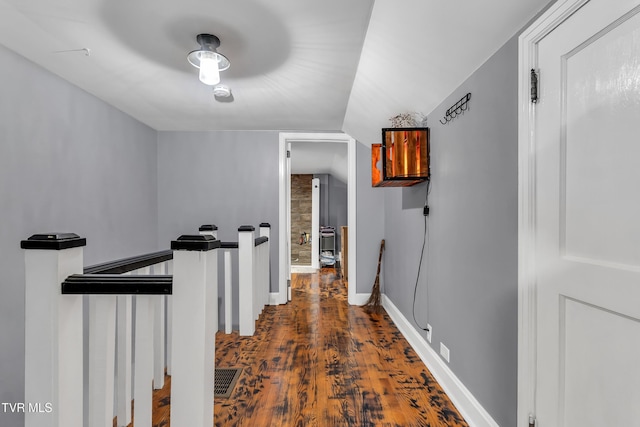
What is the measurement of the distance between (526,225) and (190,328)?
51.4 inches

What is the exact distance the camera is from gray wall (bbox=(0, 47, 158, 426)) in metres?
1.84

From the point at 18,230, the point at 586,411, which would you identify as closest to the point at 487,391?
the point at 586,411

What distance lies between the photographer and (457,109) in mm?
1916

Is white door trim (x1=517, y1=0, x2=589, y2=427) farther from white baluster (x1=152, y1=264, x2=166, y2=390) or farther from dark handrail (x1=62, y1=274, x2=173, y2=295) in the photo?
white baluster (x1=152, y1=264, x2=166, y2=390)

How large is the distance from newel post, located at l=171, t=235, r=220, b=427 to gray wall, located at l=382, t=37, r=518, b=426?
1239mm

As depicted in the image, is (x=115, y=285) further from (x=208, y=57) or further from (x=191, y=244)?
(x=208, y=57)

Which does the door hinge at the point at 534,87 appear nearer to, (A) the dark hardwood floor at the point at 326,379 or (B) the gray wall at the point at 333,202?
(A) the dark hardwood floor at the point at 326,379

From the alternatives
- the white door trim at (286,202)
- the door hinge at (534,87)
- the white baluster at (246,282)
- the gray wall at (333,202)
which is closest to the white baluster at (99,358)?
the door hinge at (534,87)

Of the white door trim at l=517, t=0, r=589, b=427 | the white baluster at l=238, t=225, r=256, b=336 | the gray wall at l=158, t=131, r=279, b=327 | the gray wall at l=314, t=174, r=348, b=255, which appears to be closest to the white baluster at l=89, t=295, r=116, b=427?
the white door trim at l=517, t=0, r=589, b=427

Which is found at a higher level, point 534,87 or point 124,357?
point 534,87

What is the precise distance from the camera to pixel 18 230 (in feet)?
6.30

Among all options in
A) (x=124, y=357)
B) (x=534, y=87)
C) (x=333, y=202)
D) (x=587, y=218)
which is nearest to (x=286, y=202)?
(x=124, y=357)

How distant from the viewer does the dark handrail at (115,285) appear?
1061 mm

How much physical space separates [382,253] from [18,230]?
330cm
